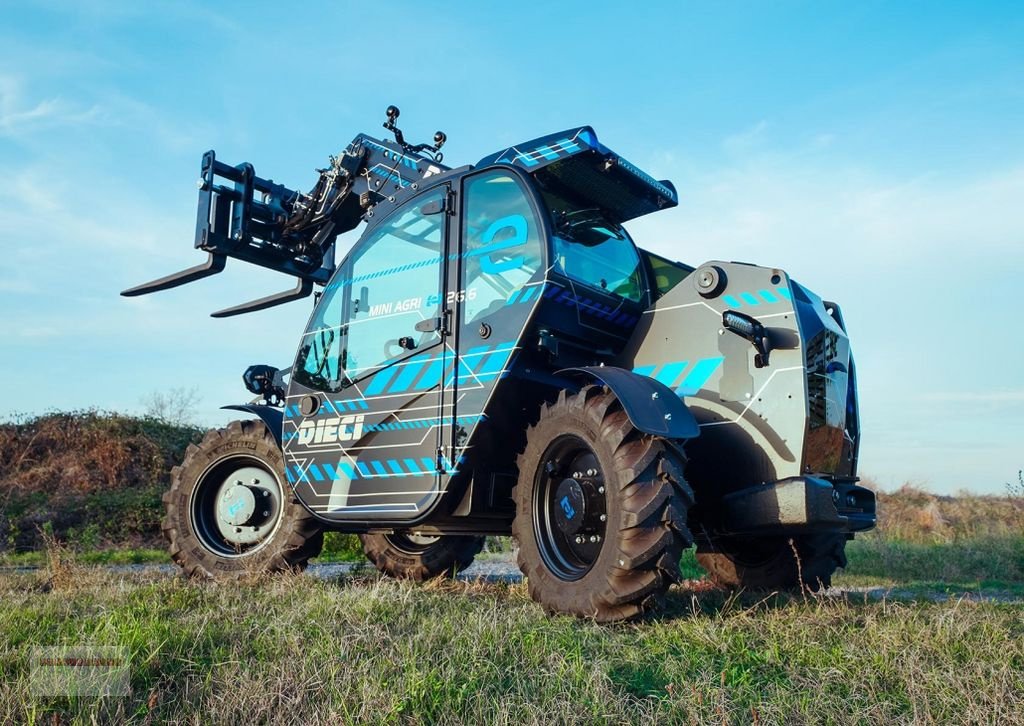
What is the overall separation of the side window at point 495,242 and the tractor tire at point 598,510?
0.94m

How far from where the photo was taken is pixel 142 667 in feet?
10.3

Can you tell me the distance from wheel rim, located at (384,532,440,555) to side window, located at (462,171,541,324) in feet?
9.16

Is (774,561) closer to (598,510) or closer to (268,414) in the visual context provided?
(598,510)

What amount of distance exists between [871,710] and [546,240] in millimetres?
3317

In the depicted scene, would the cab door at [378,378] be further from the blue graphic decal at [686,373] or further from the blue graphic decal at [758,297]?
the blue graphic decal at [758,297]

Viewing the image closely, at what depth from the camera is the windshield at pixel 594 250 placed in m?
5.61

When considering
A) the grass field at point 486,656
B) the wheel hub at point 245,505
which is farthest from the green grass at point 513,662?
the wheel hub at point 245,505

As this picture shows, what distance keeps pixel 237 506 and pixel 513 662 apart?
4387 millimetres

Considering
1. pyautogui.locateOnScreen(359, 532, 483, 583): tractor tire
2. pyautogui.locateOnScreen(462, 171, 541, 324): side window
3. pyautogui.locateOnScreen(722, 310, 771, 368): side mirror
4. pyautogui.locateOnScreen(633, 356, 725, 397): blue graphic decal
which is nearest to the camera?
pyautogui.locateOnScreen(722, 310, 771, 368): side mirror

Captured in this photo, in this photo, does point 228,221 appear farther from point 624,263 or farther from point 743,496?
point 743,496

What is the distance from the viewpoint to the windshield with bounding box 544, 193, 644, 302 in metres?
5.61

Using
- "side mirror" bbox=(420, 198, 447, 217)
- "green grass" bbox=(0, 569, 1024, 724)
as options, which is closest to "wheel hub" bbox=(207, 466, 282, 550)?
"green grass" bbox=(0, 569, 1024, 724)

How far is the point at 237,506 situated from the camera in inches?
279

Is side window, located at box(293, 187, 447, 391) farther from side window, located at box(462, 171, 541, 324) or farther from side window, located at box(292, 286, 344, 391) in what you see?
side window, located at box(462, 171, 541, 324)
